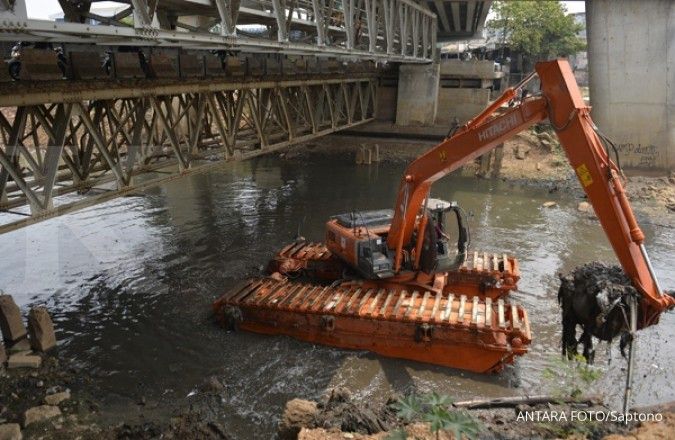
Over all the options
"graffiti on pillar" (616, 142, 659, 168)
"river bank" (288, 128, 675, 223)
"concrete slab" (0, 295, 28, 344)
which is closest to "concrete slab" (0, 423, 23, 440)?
"concrete slab" (0, 295, 28, 344)

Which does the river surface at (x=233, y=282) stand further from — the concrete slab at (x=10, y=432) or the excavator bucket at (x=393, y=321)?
the concrete slab at (x=10, y=432)

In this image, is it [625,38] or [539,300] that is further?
[625,38]

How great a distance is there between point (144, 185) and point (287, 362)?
396 cm

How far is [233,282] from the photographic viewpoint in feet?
34.9

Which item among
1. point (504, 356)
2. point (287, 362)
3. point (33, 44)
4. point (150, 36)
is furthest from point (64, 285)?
point (504, 356)

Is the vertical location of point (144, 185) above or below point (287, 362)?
above

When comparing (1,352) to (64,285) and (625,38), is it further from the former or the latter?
(625,38)

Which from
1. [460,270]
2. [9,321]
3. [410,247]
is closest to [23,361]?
[9,321]

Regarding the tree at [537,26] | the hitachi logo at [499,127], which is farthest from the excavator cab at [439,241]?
the tree at [537,26]

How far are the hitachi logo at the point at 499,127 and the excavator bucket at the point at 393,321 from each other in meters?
2.65

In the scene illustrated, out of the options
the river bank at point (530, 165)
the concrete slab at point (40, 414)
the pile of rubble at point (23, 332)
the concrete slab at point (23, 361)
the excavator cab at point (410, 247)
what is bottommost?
the concrete slab at point (40, 414)

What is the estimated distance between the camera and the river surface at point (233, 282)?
23.0 ft

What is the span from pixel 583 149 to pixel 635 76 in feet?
50.5

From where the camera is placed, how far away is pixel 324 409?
5688 millimetres
